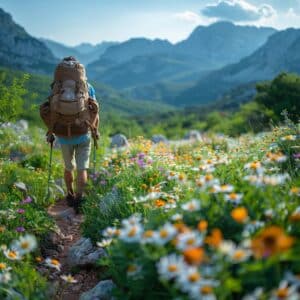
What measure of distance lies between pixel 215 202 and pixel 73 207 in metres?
4.37

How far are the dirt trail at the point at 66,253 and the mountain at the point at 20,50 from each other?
142 m

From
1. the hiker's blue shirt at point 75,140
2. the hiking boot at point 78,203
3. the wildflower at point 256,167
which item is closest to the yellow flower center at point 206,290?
the wildflower at point 256,167

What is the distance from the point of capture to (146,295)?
2881 millimetres

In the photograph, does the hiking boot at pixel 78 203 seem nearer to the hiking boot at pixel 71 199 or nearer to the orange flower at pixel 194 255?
the hiking boot at pixel 71 199

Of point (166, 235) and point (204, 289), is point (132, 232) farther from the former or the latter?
point (204, 289)

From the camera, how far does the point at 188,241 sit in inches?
72.9

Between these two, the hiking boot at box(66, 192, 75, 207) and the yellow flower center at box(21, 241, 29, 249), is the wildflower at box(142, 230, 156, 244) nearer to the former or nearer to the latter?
the yellow flower center at box(21, 241, 29, 249)

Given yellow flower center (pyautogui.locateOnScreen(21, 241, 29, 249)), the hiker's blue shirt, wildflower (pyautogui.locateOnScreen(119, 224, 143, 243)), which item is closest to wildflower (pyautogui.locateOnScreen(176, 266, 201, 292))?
wildflower (pyautogui.locateOnScreen(119, 224, 143, 243))

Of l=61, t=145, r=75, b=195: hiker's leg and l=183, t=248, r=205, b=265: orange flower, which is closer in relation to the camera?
l=183, t=248, r=205, b=265: orange flower

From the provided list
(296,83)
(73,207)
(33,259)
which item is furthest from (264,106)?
(33,259)

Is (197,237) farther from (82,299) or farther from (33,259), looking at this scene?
(33,259)

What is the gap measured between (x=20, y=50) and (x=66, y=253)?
172 m

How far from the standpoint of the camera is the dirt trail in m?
4.41

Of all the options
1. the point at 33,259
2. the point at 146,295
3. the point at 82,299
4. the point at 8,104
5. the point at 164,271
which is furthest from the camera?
the point at 8,104
